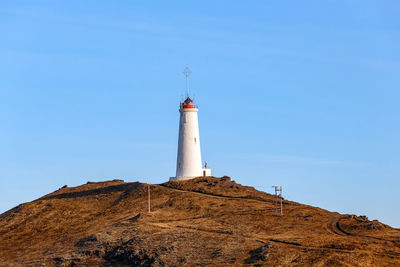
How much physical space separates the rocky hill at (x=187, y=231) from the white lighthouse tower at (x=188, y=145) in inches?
137

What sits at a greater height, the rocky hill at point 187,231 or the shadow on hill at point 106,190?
the shadow on hill at point 106,190

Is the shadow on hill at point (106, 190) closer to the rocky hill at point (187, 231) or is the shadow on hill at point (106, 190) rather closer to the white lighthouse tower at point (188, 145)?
the rocky hill at point (187, 231)

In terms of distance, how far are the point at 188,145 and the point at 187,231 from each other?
33.9 meters

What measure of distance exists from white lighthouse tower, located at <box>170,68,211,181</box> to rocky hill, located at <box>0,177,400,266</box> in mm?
3482

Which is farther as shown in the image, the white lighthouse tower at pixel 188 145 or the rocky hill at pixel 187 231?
the white lighthouse tower at pixel 188 145

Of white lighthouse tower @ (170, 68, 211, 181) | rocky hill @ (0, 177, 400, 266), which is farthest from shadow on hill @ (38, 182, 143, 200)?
white lighthouse tower @ (170, 68, 211, 181)

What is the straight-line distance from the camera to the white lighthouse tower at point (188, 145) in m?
135

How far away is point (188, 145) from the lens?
134625 mm

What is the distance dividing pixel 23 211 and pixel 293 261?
6150 cm

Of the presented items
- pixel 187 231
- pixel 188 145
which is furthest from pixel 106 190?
pixel 187 231

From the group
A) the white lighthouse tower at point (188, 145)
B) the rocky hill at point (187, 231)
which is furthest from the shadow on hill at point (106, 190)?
the white lighthouse tower at point (188, 145)

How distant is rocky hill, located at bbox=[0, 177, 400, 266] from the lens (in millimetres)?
91625

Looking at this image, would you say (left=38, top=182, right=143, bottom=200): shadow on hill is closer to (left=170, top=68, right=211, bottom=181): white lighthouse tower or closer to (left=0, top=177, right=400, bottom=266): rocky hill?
(left=0, top=177, right=400, bottom=266): rocky hill

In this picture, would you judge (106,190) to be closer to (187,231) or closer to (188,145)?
(188,145)
